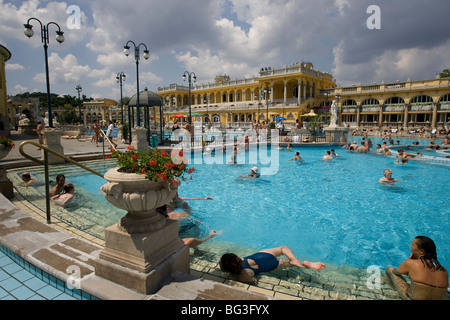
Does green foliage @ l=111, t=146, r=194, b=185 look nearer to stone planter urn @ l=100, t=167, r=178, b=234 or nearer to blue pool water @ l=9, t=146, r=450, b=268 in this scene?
stone planter urn @ l=100, t=167, r=178, b=234

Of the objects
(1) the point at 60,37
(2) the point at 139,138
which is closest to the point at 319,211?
(2) the point at 139,138

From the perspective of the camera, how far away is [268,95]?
50.6 m

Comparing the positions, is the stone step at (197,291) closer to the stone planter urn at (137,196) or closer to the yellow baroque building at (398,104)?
the stone planter urn at (137,196)

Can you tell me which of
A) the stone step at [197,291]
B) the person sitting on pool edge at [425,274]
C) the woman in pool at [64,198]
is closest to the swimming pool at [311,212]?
the woman in pool at [64,198]

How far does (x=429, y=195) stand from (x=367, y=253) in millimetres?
5448

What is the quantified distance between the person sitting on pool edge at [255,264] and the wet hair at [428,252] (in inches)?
51.7

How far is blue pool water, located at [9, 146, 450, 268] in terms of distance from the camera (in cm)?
529

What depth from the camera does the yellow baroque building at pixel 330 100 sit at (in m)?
35.1

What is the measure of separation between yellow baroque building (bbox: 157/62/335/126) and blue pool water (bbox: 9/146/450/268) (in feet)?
91.0

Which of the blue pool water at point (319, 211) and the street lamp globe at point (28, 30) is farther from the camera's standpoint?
the street lamp globe at point (28, 30)

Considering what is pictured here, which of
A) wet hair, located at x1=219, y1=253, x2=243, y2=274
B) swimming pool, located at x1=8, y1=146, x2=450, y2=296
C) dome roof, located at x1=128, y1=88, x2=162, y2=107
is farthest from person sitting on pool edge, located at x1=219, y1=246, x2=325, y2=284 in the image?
dome roof, located at x1=128, y1=88, x2=162, y2=107

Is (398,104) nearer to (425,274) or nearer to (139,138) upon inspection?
(139,138)
